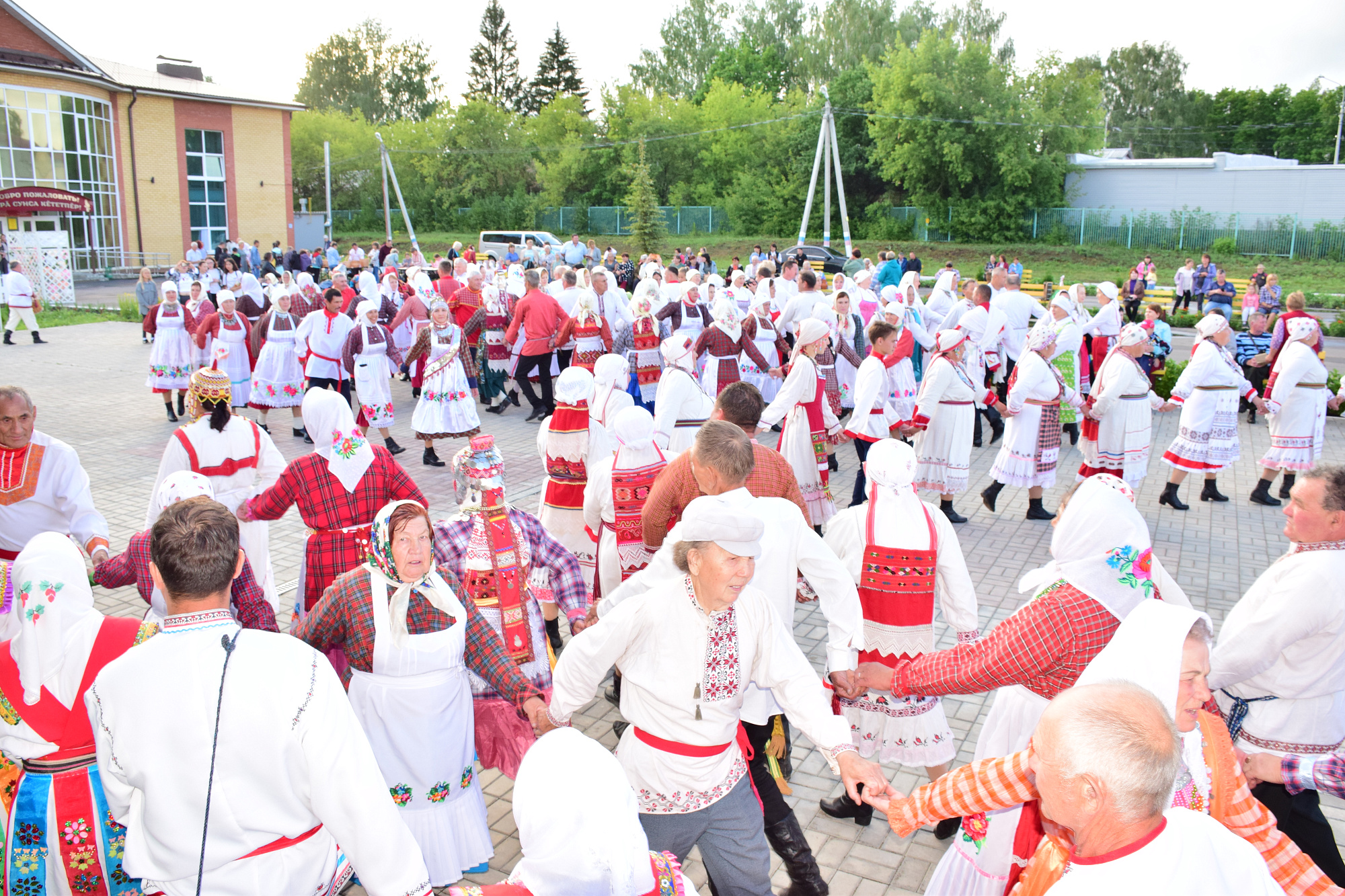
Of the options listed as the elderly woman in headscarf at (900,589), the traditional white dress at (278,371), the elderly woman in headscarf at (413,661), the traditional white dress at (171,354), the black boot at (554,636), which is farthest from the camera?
the traditional white dress at (171,354)

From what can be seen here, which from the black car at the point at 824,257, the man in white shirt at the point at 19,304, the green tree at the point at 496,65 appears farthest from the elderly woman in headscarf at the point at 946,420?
the green tree at the point at 496,65

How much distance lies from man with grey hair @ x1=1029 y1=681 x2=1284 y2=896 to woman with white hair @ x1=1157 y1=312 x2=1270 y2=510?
8.27 metres

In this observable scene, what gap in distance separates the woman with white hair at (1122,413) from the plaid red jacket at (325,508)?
250 inches

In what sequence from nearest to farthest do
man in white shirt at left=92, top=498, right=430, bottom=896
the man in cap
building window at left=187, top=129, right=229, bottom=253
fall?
man in white shirt at left=92, top=498, right=430, bottom=896 → the man in cap → building window at left=187, top=129, right=229, bottom=253

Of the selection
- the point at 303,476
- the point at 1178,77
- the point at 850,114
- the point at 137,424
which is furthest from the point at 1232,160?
the point at 303,476

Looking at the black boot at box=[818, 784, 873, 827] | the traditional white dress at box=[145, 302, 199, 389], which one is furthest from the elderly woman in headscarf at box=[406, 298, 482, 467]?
the black boot at box=[818, 784, 873, 827]

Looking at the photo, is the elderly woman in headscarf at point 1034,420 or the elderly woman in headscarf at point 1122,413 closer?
the elderly woman in headscarf at point 1122,413

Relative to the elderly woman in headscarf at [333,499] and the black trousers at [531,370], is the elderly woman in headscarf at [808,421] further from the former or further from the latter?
the black trousers at [531,370]

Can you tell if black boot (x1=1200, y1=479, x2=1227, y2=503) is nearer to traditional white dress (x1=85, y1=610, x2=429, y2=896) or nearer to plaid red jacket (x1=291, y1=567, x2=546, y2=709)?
plaid red jacket (x1=291, y1=567, x2=546, y2=709)

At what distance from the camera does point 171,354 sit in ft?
43.6

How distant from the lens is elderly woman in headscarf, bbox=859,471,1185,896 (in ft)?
10.3

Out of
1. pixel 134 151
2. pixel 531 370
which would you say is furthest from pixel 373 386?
pixel 134 151

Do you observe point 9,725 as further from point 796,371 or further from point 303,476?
point 796,371

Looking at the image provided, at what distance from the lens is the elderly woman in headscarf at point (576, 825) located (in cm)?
183
